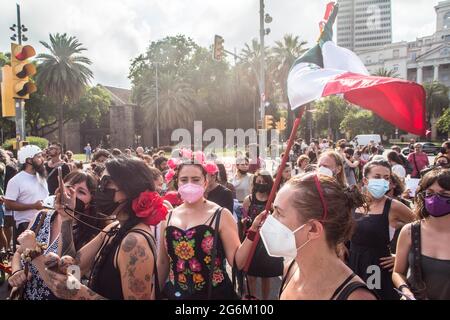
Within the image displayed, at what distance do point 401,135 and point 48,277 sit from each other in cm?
7431

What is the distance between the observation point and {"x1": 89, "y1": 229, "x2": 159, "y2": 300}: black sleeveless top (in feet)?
7.48

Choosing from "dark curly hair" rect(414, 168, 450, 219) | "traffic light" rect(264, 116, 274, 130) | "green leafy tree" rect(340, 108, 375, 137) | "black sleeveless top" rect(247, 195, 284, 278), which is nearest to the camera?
"dark curly hair" rect(414, 168, 450, 219)

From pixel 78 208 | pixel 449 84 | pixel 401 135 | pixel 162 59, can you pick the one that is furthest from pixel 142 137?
pixel 449 84

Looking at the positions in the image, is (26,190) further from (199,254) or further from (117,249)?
(117,249)

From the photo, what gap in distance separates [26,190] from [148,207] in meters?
3.73

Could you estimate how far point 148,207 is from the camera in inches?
97.6

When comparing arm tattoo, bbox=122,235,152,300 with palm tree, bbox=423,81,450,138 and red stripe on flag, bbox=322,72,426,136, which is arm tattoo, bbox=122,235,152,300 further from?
palm tree, bbox=423,81,450,138

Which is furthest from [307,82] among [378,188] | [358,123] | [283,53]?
[358,123]

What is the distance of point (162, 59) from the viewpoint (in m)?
58.8

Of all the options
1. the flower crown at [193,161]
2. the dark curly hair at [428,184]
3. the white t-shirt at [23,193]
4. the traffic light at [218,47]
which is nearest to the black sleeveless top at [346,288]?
the dark curly hair at [428,184]

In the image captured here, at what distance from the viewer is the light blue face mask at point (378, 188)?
367cm

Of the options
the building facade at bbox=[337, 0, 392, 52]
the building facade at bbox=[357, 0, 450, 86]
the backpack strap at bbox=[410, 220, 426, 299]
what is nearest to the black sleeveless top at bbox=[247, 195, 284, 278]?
the backpack strap at bbox=[410, 220, 426, 299]
